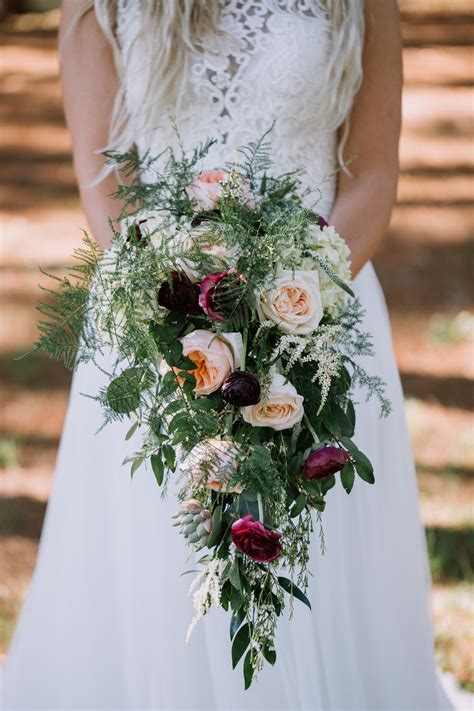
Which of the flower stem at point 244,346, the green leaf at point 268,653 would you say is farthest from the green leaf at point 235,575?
the flower stem at point 244,346

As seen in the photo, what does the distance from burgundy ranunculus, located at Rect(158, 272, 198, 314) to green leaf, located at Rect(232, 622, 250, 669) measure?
21.2 inches

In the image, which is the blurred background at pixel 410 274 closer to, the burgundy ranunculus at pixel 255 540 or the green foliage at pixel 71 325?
the burgundy ranunculus at pixel 255 540

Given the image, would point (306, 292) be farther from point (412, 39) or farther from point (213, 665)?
point (412, 39)

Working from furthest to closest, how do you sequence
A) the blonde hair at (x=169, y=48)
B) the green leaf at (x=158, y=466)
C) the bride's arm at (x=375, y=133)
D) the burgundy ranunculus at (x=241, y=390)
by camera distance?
1. the bride's arm at (x=375, y=133)
2. the blonde hair at (x=169, y=48)
3. the green leaf at (x=158, y=466)
4. the burgundy ranunculus at (x=241, y=390)

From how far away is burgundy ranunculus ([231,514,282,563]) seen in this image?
1.41 m

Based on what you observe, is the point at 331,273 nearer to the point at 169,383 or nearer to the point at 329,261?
the point at 329,261

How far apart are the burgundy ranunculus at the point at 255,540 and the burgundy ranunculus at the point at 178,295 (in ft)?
1.15

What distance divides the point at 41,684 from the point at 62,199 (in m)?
3.75

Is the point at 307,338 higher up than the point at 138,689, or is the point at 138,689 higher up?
the point at 307,338

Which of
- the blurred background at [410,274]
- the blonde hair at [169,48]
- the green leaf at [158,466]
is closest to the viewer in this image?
the green leaf at [158,466]

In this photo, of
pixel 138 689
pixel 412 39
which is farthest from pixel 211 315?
pixel 412 39

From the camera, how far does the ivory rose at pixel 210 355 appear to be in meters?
1.44

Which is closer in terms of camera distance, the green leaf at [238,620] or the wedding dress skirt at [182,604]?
the green leaf at [238,620]

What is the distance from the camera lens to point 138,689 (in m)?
2.19
